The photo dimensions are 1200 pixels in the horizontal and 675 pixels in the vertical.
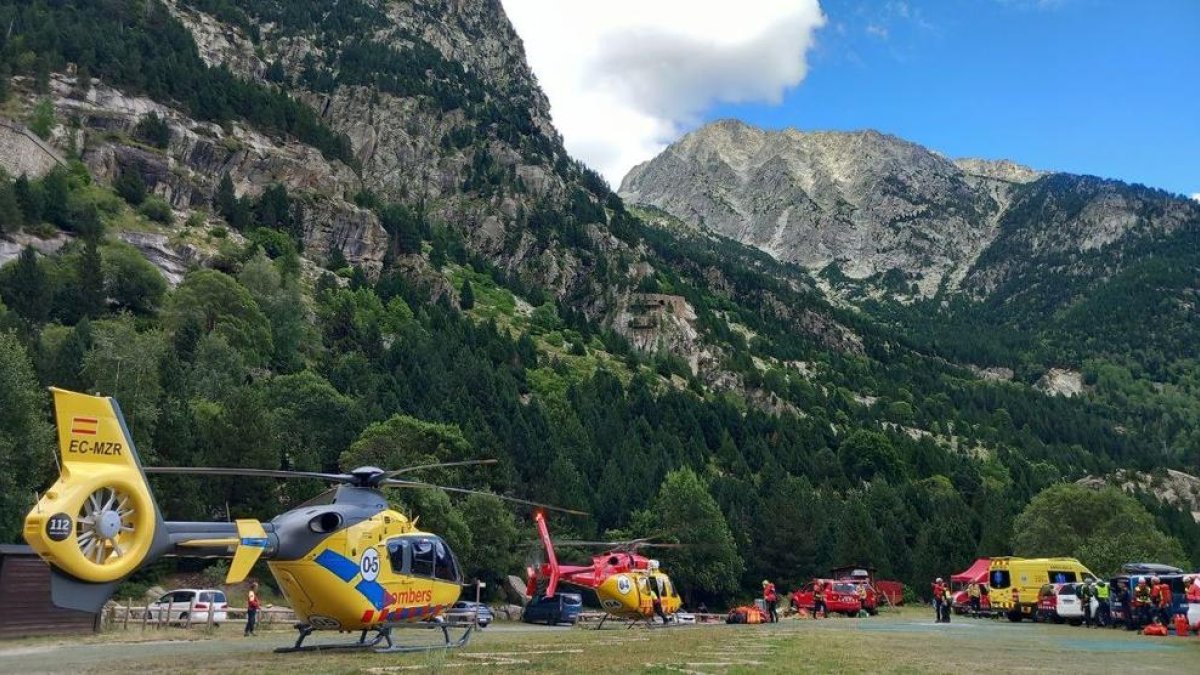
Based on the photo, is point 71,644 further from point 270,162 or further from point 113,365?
point 270,162

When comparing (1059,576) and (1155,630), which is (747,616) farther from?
(1155,630)

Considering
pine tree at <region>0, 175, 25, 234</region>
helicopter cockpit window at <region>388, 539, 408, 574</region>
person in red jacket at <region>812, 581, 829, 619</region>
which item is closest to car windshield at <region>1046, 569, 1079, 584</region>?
person in red jacket at <region>812, 581, 829, 619</region>

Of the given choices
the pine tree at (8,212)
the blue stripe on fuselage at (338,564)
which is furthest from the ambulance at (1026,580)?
the pine tree at (8,212)

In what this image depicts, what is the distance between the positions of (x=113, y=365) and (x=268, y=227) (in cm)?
6726

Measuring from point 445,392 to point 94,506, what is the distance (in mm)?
68393

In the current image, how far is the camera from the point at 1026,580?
41.5m

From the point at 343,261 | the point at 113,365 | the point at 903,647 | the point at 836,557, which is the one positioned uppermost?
the point at 343,261

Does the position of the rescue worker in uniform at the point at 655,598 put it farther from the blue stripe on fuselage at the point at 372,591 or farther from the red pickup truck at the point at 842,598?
the red pickup truck at the point at 842,598

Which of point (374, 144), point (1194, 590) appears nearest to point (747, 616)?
point (1194, 590)

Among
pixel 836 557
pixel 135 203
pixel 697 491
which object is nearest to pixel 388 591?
pixel 697 491

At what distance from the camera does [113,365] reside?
55.1 meters

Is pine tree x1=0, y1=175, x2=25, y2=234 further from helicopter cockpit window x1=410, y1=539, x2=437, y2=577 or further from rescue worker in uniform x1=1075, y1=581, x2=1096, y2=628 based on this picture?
rescue worker in uniform x1=1075, y1=581, x2=1096, y2=628

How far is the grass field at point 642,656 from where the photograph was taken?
46.5 ft

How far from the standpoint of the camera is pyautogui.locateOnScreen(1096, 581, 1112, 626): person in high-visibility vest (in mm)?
32459
